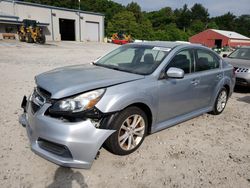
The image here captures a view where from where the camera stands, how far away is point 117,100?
291 centimetres

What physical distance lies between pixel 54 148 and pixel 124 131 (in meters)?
0.96

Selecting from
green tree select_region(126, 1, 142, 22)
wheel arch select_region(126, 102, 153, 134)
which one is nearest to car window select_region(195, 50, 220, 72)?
wheel arch select_region(126, 102, 153, 134)

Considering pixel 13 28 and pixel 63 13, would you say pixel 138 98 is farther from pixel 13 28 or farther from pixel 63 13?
pixel 63 13

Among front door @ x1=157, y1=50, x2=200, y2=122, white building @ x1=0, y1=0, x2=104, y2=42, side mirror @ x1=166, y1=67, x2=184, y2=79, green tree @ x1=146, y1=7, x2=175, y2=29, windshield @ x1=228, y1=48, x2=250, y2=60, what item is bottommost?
front door @ x1=157, y1=50, x2=200, y2=122

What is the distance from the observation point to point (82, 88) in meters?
2.83

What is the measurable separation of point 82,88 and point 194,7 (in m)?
124

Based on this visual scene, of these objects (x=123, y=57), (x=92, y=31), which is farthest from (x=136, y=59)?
(x=92, y=31)

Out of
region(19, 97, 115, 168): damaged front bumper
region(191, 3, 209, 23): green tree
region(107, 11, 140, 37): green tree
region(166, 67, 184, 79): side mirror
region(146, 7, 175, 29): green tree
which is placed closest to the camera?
region(19, 97, 115, 168): damaged front bumper

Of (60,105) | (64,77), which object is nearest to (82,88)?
(60,105)

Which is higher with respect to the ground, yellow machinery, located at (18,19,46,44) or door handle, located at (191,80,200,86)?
yellow machinery, located at (18,19,46,44)

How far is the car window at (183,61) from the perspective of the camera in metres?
3.80

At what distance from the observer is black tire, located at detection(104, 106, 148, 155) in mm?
2975

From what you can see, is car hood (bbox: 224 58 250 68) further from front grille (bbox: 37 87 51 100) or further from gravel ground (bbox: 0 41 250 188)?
front grille (bbox: 37 87 51 100)

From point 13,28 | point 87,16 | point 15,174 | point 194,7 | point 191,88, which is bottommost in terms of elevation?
point 15,174
